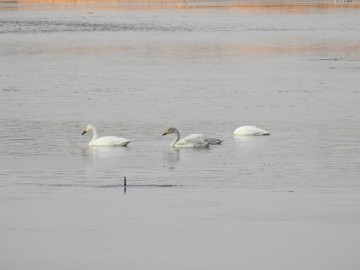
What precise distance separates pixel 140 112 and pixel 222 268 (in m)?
15.1

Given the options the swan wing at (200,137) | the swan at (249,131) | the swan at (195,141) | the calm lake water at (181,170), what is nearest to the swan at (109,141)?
the calm lake water at (181,170)

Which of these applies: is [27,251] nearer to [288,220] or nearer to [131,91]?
[288,220]

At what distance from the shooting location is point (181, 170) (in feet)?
60.6

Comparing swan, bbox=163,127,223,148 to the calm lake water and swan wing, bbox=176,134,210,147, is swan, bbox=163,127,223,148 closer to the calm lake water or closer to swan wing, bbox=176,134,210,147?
swan wing, bbox=176,134,210,147

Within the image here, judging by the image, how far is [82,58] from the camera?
47.8 metres

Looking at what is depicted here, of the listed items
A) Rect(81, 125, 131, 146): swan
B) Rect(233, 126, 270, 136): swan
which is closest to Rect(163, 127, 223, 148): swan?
Rect(81, 125, 131, 146): swan

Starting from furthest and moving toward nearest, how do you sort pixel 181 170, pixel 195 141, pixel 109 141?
1. pixel 109 141
2. pixel 195 141
3. pixel 181 170

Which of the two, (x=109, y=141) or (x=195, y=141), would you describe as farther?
(x=109, y=141)

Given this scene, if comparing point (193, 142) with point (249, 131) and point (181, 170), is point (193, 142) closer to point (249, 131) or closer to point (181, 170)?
point (249, 131)

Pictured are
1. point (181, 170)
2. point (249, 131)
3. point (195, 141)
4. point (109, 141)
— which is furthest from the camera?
point (249, 131)

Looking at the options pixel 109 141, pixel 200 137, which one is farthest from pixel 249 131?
pixel 109 141

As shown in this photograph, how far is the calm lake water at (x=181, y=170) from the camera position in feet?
42.2

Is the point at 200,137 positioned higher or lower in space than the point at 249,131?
lower

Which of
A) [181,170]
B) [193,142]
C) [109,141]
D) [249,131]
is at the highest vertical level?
[249,131]
